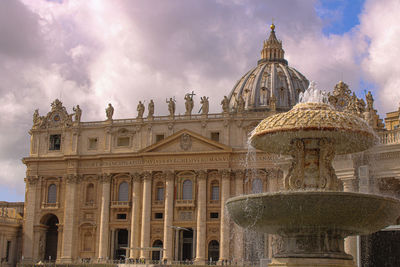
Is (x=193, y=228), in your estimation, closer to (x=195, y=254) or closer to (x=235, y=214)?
(x=195, y=254)

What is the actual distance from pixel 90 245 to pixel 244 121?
2002 centimetres

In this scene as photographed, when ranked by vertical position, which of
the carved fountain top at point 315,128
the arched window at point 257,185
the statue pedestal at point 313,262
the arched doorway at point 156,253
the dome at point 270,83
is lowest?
the statue pedestal at point 313,262

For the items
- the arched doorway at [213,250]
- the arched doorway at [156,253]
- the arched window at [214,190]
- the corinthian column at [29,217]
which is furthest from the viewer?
the corinthian column at [29,217]

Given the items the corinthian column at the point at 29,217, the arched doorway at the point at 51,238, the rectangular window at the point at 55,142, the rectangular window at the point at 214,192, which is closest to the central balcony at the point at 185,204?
the rectangular window at the point at 214,192

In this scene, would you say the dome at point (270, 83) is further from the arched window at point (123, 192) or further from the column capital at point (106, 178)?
the column capital at point (106, 178)

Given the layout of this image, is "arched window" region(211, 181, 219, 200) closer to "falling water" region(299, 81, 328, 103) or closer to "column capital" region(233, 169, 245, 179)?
"column capital" region(233, 169, 245, 179)

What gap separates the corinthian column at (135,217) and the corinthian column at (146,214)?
69 cm

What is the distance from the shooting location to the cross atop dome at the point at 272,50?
101375 millimetres

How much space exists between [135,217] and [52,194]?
10.6 metres

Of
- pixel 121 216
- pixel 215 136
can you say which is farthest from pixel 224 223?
pixel 121 216

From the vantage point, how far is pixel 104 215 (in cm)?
6544

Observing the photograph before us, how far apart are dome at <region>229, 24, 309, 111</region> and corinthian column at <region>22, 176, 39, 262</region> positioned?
104 feet

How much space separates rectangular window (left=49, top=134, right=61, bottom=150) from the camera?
7012cm

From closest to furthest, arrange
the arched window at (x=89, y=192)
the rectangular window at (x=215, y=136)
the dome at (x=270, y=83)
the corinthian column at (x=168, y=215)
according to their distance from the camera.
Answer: the corinthian column at (x=168, y=215) → the rectangular window at (x=215, y=136) → the arched window at (x=89, y=192) → the dome at (x=270, y=83)
